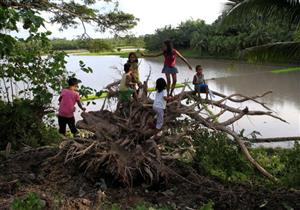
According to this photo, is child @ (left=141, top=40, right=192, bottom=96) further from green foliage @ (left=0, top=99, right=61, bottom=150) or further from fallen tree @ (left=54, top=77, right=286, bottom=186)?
green foliage @ (left=0, top=99, right=61, bottom=150)

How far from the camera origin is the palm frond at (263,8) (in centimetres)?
689

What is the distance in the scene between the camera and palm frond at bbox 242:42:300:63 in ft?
24.1

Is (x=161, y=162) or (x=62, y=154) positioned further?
(x=62, y=154)

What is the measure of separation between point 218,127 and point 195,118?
14.9 inches

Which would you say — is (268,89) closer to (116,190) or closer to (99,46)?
(99,46)

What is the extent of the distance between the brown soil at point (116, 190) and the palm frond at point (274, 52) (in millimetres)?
2749

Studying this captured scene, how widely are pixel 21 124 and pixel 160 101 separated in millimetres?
3451

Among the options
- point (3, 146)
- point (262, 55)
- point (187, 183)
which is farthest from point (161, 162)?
point (3, 146)

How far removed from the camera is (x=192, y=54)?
4928 centimetres

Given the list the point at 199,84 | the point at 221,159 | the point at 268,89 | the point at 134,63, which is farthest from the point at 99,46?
the point at 268,89

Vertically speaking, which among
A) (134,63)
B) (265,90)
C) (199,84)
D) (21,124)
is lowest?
(265,90)

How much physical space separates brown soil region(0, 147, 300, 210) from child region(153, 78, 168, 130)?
0.66m

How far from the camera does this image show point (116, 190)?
5.50 metres

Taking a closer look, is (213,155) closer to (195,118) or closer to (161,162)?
(195,118)
